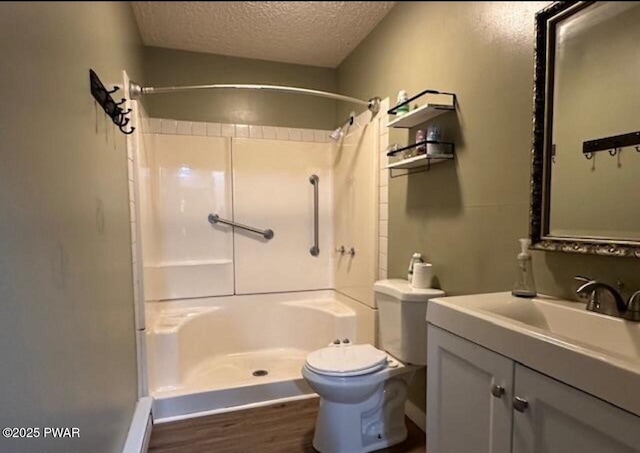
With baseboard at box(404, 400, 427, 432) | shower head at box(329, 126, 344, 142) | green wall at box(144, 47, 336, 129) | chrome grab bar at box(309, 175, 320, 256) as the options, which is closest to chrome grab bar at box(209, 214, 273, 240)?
chrome grab bar at box(309, 175, 320, 256)

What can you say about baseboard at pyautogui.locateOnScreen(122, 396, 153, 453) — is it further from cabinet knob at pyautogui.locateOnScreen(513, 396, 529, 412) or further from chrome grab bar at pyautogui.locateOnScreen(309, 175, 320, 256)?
chrome grab bar at pyautogui.locateOnScreen(309, 175, 320, 256)

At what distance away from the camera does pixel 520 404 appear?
91cm

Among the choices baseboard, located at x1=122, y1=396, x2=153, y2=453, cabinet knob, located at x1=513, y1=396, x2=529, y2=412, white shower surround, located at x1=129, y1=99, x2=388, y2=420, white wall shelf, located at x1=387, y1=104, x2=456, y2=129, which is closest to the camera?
cabinet knob, located at x1=513, y1=396, x2=529, y2=412

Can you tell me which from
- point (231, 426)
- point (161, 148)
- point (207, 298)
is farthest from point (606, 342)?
point (161, 148)

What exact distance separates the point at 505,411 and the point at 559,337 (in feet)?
0.86

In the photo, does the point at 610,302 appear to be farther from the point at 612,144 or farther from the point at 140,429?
the point at 140,429

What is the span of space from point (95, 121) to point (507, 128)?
1.43 meters

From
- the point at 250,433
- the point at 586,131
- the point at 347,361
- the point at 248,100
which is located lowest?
the point at 250,433

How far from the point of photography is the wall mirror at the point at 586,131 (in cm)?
101

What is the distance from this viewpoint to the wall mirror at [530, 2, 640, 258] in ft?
3.32

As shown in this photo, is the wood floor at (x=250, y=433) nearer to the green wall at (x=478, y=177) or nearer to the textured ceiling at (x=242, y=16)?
the green wall at (x=478, y=177)

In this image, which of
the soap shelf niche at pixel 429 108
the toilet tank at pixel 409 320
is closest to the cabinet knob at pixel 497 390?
the toilet tank at pixel 409 320

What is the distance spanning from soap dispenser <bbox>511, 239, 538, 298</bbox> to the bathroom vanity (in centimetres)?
4

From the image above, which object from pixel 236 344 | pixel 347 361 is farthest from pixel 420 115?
pixel 236 344
